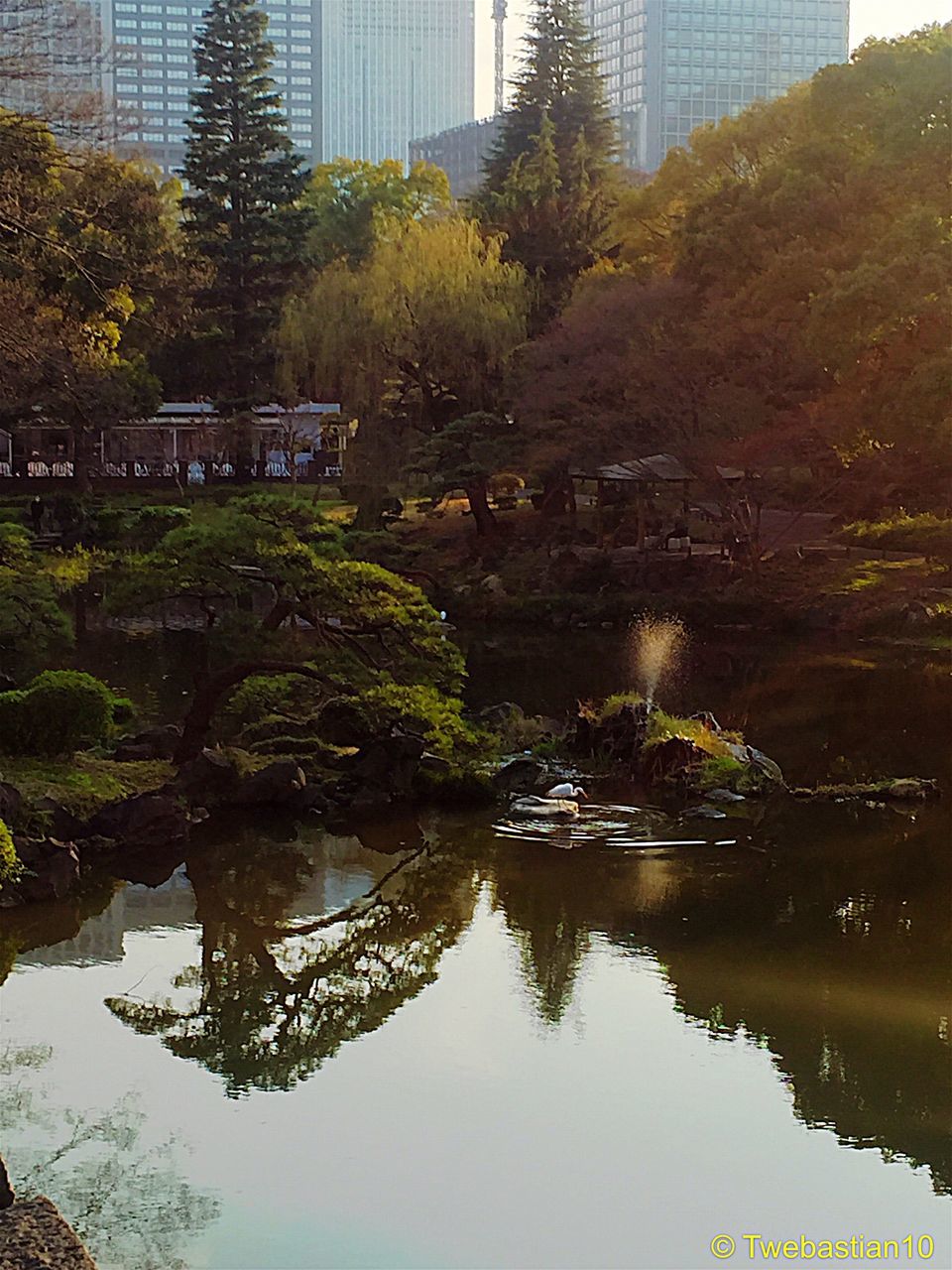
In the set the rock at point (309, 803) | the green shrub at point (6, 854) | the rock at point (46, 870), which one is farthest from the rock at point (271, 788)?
the green shrub at point (6, 854)

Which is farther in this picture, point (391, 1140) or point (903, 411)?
point (903, 411)

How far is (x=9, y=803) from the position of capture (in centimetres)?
722

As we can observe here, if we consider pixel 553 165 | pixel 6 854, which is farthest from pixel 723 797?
pixel 553 165

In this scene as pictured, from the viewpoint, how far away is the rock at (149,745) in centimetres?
876

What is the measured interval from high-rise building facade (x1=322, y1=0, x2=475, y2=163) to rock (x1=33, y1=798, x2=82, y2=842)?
70525 millimetres

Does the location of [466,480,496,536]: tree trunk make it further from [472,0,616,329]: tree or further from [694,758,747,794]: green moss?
[694,758,747,794]: green moss

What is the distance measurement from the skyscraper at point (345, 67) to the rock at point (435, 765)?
64.1m

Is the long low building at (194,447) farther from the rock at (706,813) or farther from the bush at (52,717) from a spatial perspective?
the rock at (706,813)

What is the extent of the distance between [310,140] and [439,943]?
72.6 m

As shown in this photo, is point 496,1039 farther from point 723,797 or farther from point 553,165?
point 553,165

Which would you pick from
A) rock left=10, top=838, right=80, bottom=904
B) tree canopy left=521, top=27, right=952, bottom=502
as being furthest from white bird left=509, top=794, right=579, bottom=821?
tree canopy left=521, top=27, right=952, bottom=502

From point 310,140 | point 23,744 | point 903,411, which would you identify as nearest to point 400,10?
point 310,140

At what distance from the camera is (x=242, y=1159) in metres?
4.57

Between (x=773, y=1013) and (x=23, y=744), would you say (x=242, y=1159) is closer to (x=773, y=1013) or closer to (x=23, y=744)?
(x=773, y=1013)
